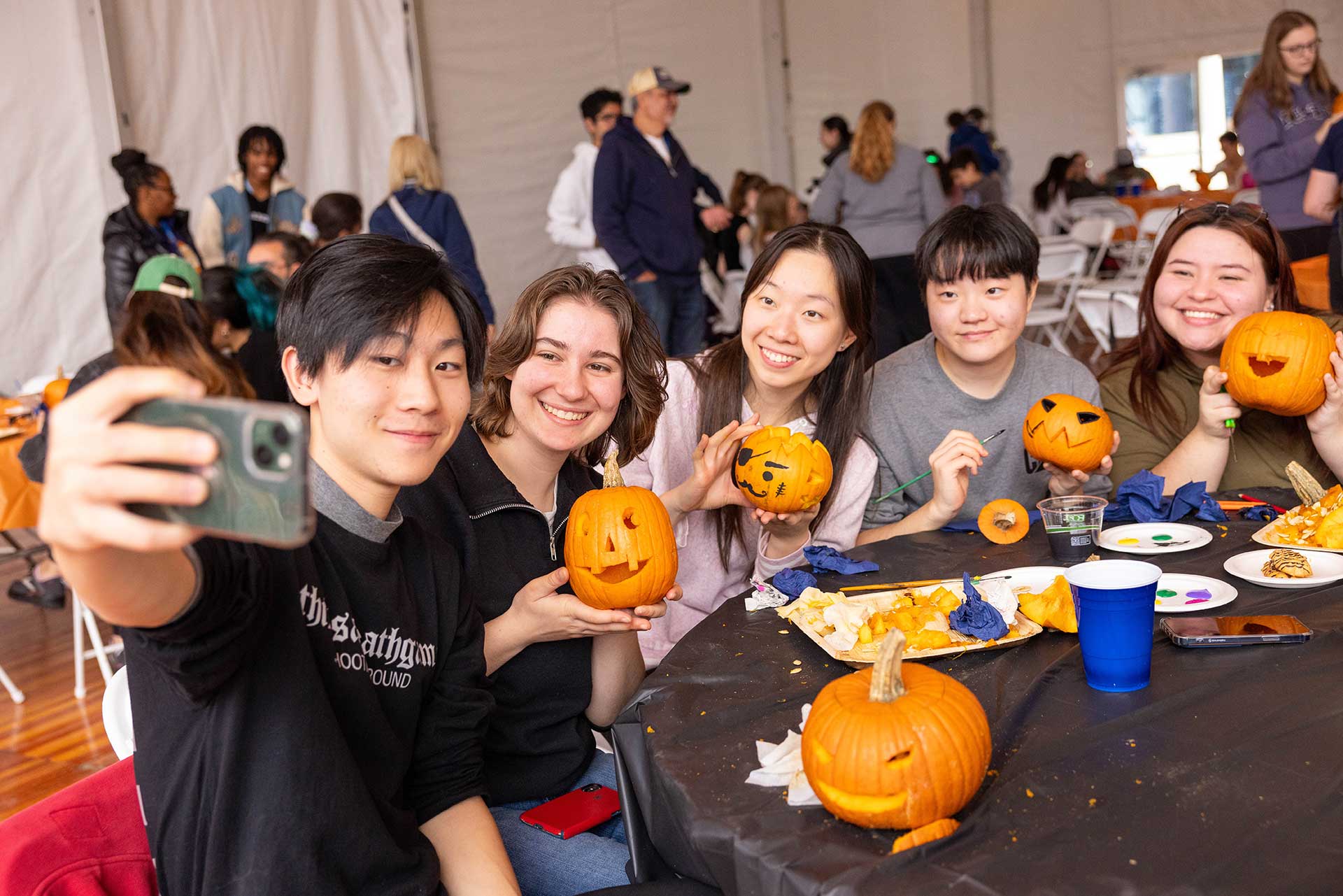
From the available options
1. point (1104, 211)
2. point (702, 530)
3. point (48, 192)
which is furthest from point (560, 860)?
point (1104, 211)

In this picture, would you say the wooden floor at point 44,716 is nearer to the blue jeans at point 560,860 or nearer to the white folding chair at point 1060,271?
the blue jeans at point 560,860

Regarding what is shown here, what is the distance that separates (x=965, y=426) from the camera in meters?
2.91

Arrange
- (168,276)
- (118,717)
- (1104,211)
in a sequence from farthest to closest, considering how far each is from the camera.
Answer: (1104,211) → (168,276) → (118,717)

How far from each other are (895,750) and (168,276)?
4.11 metres

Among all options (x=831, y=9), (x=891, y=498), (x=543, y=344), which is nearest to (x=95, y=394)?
(x=543, y=344)

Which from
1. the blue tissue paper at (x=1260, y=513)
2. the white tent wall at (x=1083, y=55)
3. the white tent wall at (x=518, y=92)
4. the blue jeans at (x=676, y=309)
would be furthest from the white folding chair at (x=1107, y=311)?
the white tent wall at (x=1083, y=55)

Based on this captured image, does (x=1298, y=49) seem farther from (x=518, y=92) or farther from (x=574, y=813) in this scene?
(x=518, y=92)

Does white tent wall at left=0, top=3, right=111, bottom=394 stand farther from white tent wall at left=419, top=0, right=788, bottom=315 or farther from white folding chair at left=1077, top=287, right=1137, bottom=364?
white folding chair at left=1077, top=287, right=1137, bottom=364

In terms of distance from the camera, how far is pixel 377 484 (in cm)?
154

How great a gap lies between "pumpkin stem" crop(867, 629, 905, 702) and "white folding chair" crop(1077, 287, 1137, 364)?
22.2 ft

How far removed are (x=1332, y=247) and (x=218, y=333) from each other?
14.7 ft

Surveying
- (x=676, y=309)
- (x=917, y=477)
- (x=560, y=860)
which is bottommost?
(x=560, y=860)

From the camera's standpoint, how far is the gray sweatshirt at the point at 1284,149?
5254 mm

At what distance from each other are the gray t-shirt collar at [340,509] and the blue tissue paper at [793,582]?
760 millimetres
